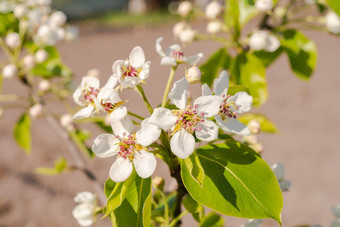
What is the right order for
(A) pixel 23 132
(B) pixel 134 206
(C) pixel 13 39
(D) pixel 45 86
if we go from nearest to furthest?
1. (B) pixel 134 206
2. (C) pixel 13 39
3. (D) pixel 45 86
4. (A) pixel 23 132

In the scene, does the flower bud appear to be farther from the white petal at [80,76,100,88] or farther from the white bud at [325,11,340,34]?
the white bud at [325,11,340,34]

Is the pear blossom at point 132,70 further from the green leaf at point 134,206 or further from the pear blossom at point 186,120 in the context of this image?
the green leaf at point 134,206

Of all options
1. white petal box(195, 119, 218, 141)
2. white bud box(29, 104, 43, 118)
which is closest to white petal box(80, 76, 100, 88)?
white petal box(195, 119, 218, 141)

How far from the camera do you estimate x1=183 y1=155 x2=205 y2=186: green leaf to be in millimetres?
781

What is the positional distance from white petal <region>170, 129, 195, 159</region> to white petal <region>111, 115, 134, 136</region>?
0.12m

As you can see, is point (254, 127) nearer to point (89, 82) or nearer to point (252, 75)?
point (252, 75)

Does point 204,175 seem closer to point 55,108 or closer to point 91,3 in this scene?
point 55,108

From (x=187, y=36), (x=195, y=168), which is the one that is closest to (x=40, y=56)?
(x=187, y=36)

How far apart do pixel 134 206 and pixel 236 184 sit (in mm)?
256

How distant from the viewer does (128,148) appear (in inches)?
34.1

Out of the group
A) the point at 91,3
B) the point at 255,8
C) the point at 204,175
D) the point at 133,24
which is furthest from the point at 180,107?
the point at 91,3

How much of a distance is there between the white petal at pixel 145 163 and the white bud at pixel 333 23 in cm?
94

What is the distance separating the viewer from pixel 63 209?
3.49 metres

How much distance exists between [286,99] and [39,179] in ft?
11.1
